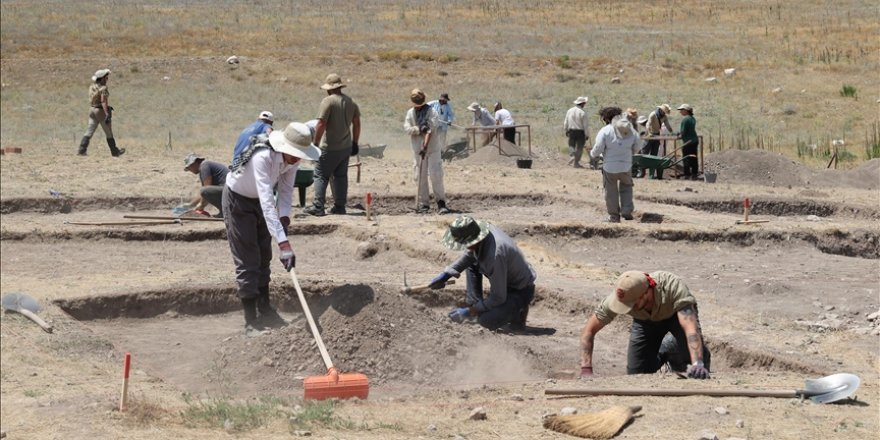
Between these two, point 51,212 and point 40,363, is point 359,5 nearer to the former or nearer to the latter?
point 51,212

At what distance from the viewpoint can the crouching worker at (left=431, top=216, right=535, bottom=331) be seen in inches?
392

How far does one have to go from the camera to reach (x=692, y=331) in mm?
8438

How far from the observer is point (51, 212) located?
16.7m

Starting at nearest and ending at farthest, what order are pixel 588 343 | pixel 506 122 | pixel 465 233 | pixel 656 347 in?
1. pixel 588 343
2. pixel 656 347
3. pixel 465 233
4. pixel 506 122

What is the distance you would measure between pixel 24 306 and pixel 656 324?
5005mm

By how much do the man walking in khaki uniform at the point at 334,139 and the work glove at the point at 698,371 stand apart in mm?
7573

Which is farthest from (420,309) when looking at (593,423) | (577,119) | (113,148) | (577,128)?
(577,128)

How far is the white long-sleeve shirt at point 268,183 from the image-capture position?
9.50m

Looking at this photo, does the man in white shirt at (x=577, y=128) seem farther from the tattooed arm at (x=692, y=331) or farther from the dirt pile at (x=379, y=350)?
the tattooed arm at (x=692, y=331)

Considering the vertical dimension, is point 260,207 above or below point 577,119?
above

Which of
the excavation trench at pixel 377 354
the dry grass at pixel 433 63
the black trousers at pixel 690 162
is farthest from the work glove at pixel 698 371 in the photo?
the dry grass at pixel 433 63

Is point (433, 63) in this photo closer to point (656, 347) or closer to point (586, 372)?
point (656, 347)

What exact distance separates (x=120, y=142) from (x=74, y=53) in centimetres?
1577

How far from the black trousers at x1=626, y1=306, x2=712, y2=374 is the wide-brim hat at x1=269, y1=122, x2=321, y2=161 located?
9.05ft
